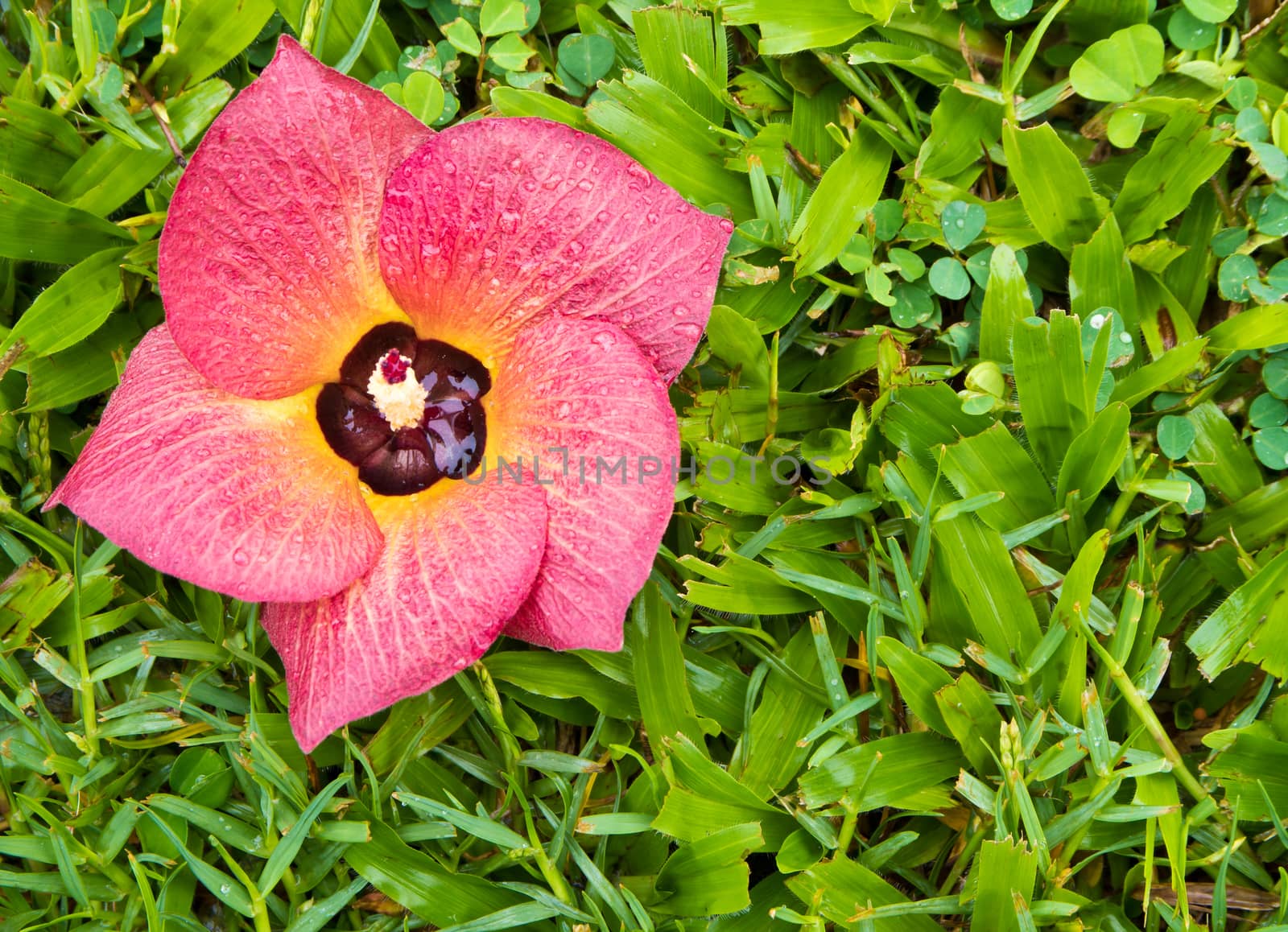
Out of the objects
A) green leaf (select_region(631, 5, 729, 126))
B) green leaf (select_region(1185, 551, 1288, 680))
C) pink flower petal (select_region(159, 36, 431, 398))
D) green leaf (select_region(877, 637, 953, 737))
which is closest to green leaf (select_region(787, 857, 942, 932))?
green leaf (select_region(877, 637, 953, 737))

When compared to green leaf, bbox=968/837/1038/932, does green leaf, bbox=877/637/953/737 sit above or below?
above

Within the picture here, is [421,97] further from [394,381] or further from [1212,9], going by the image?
[1212,9]

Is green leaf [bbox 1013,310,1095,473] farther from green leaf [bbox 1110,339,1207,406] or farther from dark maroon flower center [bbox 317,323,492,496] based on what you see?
dark maroon flower center [bbox 317,323,492,496]

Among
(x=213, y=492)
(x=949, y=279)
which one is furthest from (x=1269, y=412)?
(x=213, y=492)

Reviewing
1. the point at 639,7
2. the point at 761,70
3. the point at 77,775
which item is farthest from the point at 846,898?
the point at 639,7

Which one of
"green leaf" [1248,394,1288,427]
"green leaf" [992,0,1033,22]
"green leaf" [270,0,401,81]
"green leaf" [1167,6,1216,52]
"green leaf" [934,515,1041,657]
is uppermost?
"green leaf" [1167,6,1216,52]

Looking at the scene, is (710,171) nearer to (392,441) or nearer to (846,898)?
(392,441)
